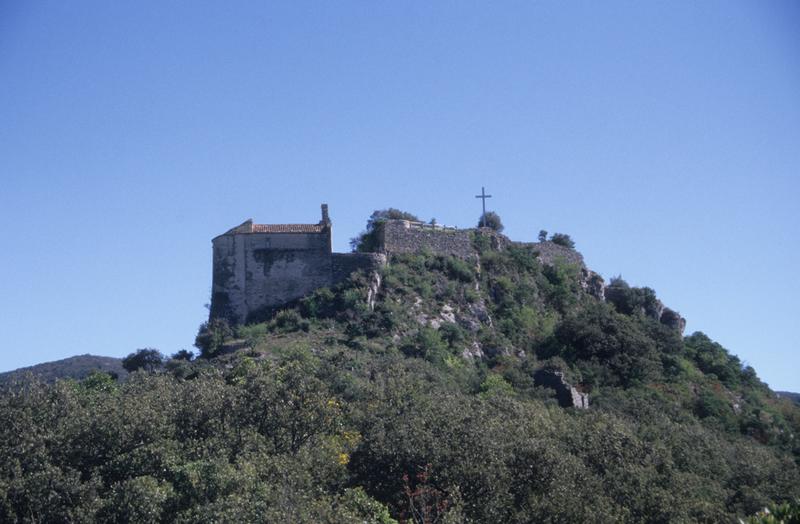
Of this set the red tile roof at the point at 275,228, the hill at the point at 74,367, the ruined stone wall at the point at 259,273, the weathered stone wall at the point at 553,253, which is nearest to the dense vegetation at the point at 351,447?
the ruined stone wall at the point at 259,273

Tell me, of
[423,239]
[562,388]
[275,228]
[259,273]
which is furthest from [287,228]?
[562,388]

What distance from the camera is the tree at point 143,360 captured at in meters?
54.0

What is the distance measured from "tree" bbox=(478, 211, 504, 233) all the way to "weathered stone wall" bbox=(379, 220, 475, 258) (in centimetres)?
543

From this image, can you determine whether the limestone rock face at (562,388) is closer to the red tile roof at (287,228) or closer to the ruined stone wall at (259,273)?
the ruined stone wall at (259,273)

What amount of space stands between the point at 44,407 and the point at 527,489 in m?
16.1

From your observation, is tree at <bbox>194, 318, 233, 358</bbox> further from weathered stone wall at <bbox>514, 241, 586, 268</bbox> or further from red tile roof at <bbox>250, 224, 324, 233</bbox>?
weathered stone wall at <bbox>514, 241, 586, 268</bbox>

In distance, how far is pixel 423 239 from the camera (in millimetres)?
63875

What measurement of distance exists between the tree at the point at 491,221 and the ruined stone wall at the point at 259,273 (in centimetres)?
1690

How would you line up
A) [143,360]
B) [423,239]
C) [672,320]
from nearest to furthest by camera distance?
[143,360] < [423,239] < [672,320]

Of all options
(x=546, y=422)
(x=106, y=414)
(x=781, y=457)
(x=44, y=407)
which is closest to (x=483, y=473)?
(x=546, y=422)

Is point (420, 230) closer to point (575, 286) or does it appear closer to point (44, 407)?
point (575, 286)

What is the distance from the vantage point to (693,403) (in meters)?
57.9

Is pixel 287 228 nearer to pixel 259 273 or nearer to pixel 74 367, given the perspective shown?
pixel 259 273

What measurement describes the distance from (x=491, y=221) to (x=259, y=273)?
2022 cm
